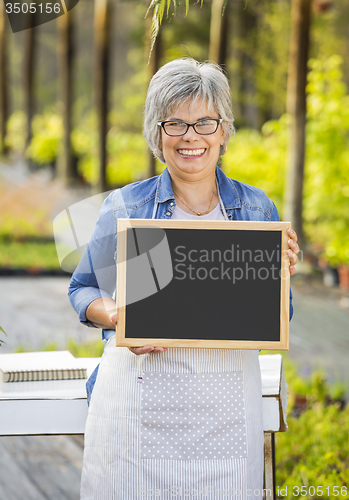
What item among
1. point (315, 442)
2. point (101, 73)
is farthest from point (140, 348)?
point (101, 73)

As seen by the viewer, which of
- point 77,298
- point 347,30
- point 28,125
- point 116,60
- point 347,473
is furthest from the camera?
point 116,60

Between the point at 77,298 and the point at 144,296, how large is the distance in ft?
0.85

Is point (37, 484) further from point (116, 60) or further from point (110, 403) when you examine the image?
point (116, 60)

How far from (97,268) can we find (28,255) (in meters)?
7.57

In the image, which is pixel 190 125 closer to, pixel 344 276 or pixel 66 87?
pixel 344 276

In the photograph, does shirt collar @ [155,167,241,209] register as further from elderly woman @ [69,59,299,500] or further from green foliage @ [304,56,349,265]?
green foliage @ [304,56,349,265]

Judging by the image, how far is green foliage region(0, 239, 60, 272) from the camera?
8.56 m

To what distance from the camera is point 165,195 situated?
5.87ft

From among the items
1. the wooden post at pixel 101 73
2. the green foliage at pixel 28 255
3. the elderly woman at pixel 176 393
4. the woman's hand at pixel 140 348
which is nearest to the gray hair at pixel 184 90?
the elderly woman at pixel 176 393

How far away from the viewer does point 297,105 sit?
7695mm

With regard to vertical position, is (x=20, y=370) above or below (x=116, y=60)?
below

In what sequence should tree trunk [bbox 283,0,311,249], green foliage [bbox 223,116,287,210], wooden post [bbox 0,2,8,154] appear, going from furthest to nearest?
wooden post [bbox 0,2,8,154] < green foliage [bbox 223,116,287,210] < tree trunk [bbox 283,0,311,249]

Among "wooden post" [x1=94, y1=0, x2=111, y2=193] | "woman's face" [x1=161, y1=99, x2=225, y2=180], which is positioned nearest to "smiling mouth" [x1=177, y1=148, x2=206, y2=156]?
"woman's face" [x1=161, y1=99, x2=225, y2=180]

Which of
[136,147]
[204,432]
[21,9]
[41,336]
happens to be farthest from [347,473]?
[136,147]
